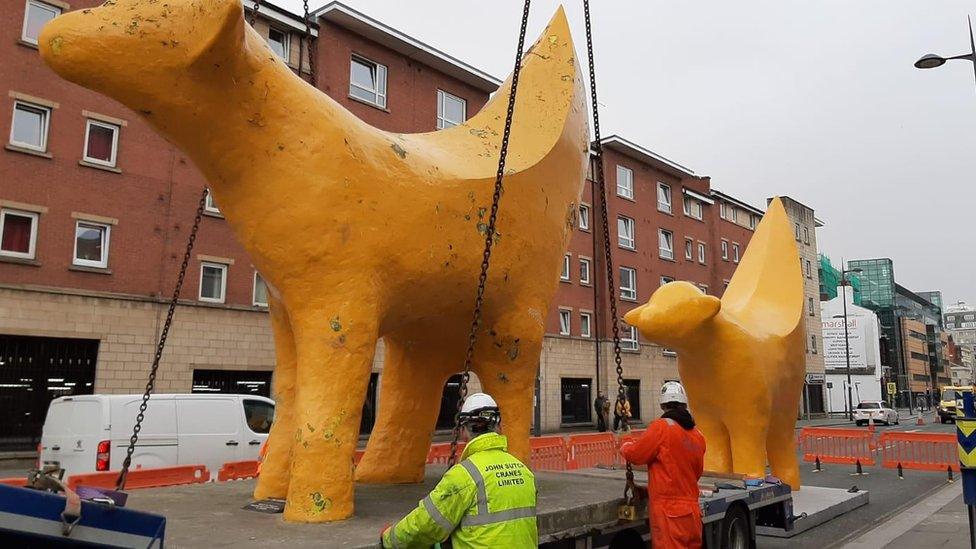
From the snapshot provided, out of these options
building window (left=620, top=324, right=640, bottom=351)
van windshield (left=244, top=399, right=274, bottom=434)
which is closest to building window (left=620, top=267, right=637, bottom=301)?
building window (left=620, top=324, right=640, bottom=351)

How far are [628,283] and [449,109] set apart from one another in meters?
12.1

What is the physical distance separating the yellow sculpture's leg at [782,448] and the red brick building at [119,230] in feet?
12.4

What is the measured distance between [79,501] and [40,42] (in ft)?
8.88

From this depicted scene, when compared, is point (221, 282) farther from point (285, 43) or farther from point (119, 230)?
point (285, 43)

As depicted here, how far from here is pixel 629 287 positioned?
1244 inches

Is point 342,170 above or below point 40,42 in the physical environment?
below

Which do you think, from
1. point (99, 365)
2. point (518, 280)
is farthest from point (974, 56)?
point (99, 365)

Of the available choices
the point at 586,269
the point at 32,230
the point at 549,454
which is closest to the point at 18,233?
the point at 32,230

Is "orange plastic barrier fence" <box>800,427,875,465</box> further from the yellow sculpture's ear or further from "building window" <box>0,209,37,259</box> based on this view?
"building window" <box>0,209,37,259</box>

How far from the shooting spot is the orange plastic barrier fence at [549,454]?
12.8 m

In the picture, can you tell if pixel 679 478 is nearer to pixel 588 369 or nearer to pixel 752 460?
pixel 752 460

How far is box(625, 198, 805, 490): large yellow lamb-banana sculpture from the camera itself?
8.34 meters

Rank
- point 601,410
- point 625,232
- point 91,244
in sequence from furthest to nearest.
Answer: point 625,232 → point 601,410 → point 91,244

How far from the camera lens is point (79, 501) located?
2852 mm
